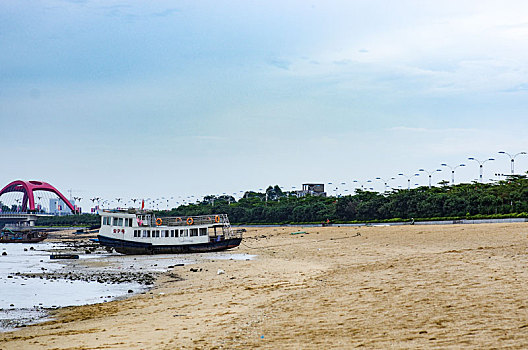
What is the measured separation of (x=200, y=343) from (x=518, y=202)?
196 feet

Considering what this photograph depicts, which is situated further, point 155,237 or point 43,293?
point 155,237

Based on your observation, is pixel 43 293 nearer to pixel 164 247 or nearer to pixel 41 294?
pixel 41 294

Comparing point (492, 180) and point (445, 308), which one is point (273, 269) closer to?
point (445, 308)

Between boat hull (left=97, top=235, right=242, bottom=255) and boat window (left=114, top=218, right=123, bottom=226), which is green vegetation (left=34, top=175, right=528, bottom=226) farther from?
boat window (left=114, top=218, right=123, bottom=226)

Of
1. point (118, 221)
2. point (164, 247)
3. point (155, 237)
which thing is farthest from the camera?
point (118, 221)

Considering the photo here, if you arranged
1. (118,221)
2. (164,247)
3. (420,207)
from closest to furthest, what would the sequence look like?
(164,247) → (118,221) → (420,207)

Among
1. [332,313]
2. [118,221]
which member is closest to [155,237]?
[118,221]

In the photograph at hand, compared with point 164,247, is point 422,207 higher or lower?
higher

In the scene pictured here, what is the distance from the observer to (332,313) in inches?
536

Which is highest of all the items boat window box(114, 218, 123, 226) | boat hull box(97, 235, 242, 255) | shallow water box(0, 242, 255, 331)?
boat window box(114, 218, 123, 226)

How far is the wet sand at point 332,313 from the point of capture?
34.8 feet

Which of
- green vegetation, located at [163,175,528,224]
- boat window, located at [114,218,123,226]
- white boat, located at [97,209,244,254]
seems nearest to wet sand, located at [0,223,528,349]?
white boat, located at [97,209,244,254]

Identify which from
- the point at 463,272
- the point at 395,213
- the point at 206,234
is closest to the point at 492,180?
the point at 395,213

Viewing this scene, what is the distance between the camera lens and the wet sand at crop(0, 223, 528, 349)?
418 inches
